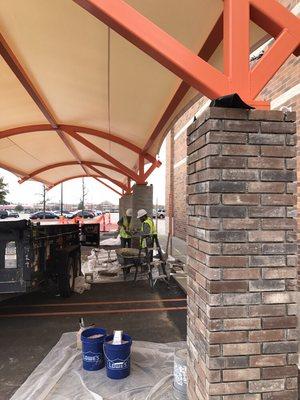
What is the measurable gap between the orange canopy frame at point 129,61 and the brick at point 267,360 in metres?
1.99

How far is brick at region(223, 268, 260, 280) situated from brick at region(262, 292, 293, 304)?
0.17 metres

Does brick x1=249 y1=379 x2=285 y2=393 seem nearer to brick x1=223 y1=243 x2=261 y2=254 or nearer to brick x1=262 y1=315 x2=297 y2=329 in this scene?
brick x1=262 y1=315 x2=297 y2=329

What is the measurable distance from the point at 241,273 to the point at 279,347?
0.66m

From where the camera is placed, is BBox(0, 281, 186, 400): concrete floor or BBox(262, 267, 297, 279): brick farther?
BBox(0, 281, 186, 400): concrete floor

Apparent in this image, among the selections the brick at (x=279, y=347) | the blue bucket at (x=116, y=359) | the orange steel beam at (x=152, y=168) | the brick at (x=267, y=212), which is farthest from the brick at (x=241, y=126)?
the orange steel beam at (x=152, y=168)

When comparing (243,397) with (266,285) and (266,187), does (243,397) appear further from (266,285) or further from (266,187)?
(266,187)

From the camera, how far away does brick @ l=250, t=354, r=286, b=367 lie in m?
2.85

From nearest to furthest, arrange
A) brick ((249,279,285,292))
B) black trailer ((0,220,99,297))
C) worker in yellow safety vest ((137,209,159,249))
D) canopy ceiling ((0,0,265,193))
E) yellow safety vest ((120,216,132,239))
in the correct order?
brick ((249,279,285,292)) < canopy ceiling ((0,0,265,193)) < black trailer ((0,220,99,297)) < worker in yellow safety vest ((137,209,159,249)) < yellow safety vest ((120,216,132,239))

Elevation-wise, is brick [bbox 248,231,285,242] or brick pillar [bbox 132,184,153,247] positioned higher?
brick pillar [bbox 132,184,153,247]

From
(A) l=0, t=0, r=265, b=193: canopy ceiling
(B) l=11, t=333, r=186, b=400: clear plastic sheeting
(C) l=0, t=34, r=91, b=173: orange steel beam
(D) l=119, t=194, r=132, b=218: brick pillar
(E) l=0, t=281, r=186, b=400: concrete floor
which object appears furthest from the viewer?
(D) l=119, t=194, r=132, b=218: brick pillar

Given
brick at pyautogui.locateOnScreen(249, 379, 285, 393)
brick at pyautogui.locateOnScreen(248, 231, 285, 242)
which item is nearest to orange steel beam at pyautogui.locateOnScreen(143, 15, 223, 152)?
brick at pyautogui.locateOnScreen(248, 231, 285, 242)

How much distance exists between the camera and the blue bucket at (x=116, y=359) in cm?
418

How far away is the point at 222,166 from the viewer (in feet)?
9.46

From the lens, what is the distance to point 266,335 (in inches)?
113
